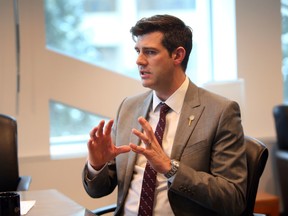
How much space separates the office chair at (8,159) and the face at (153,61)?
3.24 feet

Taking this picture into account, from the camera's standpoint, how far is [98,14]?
4.21 metres

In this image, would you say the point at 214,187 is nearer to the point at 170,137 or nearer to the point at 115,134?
the point at 170,137

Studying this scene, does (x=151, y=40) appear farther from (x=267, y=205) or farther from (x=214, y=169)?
(x=267, y=205)

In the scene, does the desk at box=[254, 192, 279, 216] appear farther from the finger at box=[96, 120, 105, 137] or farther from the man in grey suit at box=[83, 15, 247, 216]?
the finger at box=[96, 120, 105, 137]

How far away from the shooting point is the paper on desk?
6.43 ft

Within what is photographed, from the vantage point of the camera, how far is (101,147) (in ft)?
7.12

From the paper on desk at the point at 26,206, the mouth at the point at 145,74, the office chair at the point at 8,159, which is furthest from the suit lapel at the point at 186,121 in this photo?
the office chair at the point at 8,159

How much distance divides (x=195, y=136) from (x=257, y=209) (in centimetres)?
180

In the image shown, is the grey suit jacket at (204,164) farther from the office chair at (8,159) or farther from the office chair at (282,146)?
the office chair at (282,146)

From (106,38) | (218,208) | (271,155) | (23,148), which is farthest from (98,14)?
(218,208)

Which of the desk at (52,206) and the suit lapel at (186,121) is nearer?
the desk at (52,206)

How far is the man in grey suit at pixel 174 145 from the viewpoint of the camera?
208 cm

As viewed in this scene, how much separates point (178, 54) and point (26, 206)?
0.99m

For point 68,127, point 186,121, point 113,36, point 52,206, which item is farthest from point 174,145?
point 113,36
